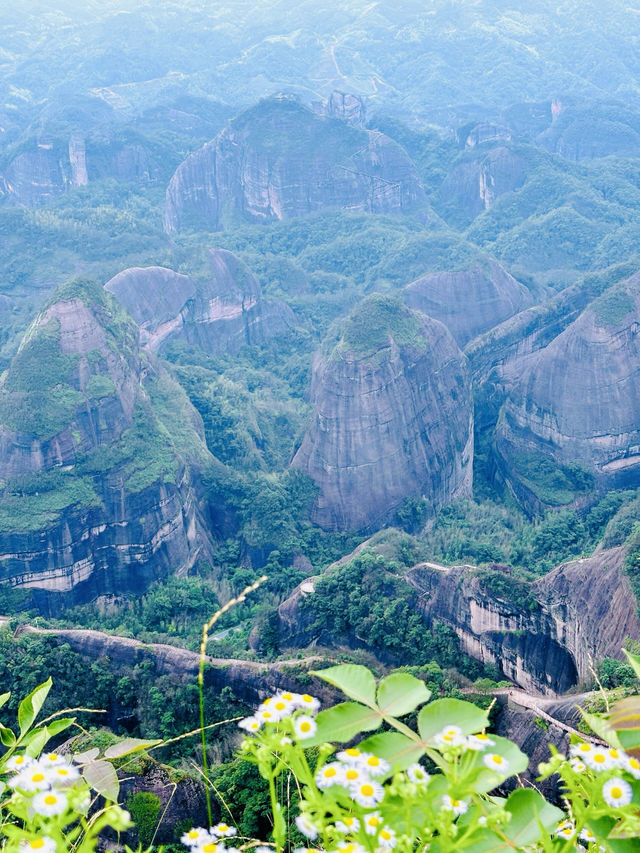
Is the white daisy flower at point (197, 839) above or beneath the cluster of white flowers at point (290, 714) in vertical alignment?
beneath

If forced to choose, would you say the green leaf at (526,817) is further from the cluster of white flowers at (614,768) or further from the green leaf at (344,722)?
the green leaf at (344,722)

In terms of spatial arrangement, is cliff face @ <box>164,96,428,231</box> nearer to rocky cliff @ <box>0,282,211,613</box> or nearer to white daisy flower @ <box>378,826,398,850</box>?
rocky cliff @ <box>0,282,211,613</box>

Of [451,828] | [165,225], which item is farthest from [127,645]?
[165,225]

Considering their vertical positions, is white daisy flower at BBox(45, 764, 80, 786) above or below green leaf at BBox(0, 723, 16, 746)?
above

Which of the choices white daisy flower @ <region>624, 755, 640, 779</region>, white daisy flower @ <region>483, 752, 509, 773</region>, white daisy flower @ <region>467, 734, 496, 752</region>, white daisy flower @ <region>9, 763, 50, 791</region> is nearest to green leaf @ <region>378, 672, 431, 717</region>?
white daisy flower @ <region>467, 734, 496, 752</region>

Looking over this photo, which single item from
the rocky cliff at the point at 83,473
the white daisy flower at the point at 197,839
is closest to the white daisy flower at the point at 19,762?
the white daisy flower at the point at 197,839

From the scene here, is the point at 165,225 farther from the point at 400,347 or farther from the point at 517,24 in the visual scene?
the point at 517,24

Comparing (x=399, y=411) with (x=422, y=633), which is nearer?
(x=422, y=633)
